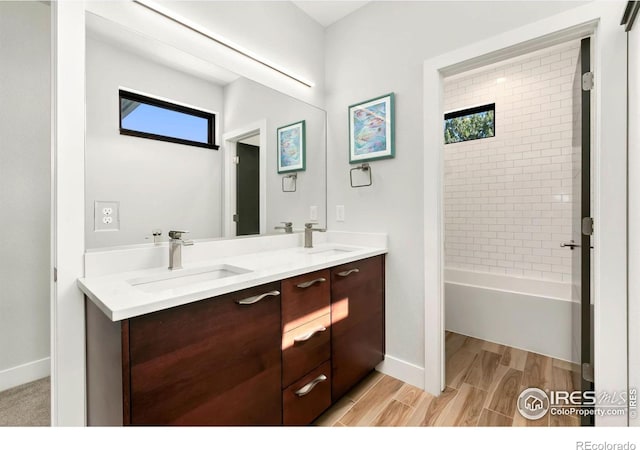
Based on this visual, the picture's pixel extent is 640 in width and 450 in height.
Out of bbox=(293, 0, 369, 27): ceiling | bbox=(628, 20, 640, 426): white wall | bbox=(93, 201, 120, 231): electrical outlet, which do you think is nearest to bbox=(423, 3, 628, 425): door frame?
bbox=(628, 20, 640, 426): white wall

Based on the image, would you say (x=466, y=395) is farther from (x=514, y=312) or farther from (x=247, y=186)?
(x=247, y=186)

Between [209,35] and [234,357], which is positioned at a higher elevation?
[209,35]

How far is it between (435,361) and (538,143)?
2325 millimetres

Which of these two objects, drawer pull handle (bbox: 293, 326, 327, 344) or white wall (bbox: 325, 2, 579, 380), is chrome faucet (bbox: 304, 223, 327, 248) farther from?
drawer pull handle (bbox: 293, 326, 327, 344)

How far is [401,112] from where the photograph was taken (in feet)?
6.33

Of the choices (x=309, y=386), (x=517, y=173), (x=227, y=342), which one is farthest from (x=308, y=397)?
(x=517, y=173)

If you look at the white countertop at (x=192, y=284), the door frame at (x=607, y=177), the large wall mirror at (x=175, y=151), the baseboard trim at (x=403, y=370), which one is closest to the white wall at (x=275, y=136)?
the large wall mirror at (x=175, y=151)

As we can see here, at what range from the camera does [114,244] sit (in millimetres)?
1317

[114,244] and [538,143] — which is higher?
[538,143]

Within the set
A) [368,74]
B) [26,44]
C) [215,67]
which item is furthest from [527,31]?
[26,44]

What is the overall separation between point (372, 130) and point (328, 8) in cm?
102

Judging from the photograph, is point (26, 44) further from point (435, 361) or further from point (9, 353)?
point (435, 361)

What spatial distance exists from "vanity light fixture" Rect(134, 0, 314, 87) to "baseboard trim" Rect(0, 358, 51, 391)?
2.37 metres

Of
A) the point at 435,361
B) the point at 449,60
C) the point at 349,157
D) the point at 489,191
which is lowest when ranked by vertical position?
the point at 435,361
